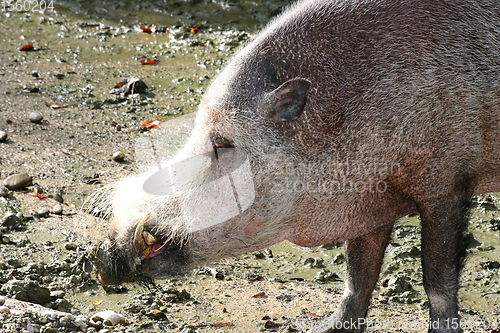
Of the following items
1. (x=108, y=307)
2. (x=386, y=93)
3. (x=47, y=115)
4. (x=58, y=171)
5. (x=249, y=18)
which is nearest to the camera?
(x=386, y=93)

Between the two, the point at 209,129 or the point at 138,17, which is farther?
the point at 138,17

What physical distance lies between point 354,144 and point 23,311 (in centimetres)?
215

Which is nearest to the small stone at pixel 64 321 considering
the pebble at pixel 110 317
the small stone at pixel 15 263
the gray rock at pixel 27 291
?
the pebble at pixel 110 317

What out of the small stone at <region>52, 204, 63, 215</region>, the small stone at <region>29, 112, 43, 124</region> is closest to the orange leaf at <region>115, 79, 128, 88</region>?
the small stone at <region>29, 112, 43, 124</region>

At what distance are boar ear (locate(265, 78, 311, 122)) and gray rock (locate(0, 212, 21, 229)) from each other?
2.66 metres

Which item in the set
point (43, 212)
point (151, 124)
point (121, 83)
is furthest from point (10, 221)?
point (121, 83)

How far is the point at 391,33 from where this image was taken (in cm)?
A: 354

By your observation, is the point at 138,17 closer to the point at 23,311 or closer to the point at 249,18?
the point at 249,18

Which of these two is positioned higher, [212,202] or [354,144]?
[354,144]

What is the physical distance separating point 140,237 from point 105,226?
36 cm

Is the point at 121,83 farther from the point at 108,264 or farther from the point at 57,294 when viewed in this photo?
the point at 108,264

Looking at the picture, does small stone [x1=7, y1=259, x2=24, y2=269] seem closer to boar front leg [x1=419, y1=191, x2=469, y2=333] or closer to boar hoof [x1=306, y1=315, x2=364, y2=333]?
boar hoof [x1=306, y1=315, x2=364, y2=333]

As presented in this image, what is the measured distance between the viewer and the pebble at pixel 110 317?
399cm

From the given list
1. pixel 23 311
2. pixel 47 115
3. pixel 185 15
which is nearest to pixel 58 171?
pixel 47 115
